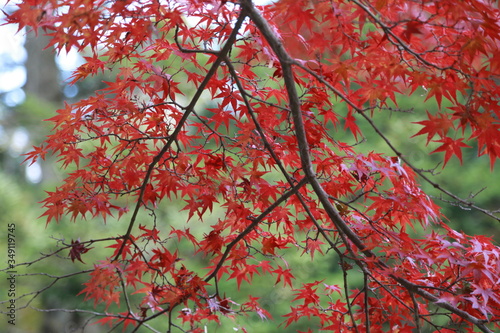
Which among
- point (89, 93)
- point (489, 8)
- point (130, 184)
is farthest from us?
point (89, 93)

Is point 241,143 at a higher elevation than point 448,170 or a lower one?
lower

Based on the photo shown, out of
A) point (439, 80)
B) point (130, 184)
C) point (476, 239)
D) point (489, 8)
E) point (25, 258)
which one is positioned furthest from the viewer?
point (25, 258)

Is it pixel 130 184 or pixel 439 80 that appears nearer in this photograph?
pixel 439 80

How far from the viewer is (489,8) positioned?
1.00m

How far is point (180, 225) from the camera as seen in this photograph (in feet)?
11.6

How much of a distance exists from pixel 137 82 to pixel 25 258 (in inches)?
88.0

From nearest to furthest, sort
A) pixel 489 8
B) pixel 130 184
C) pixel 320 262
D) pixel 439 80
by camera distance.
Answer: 1. pixel 489 8
2. pixel 439 80
3. pixel 130 184
4. pixel 320 262

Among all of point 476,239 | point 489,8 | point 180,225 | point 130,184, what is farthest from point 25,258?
point 489,8

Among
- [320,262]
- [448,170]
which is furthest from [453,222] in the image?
[320,262]

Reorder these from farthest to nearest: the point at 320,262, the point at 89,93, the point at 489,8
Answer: the point at 89,93, the point at 320,262, the point at 489,8

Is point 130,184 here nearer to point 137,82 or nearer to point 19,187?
point 137,82

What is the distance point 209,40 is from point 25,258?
240 centimetres

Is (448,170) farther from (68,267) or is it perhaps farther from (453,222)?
(68,267)

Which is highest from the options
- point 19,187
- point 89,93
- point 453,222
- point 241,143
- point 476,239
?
point 89,93
